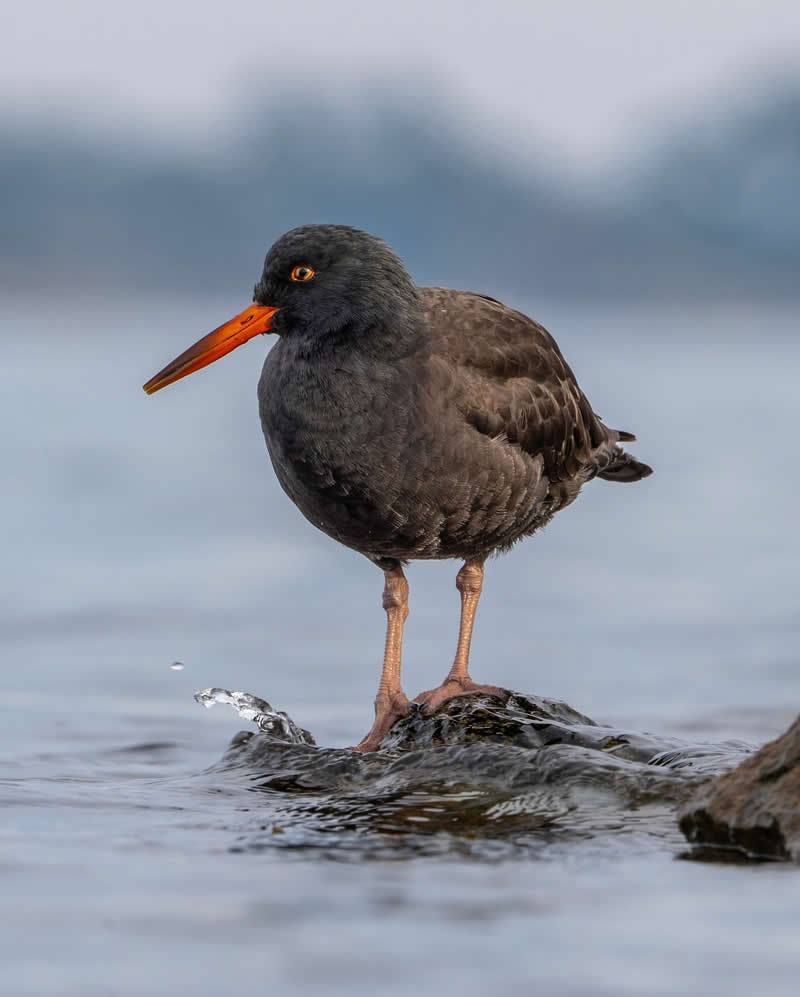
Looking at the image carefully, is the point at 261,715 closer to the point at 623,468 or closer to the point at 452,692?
the point at 452,692

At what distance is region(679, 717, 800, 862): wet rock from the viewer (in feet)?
16.4

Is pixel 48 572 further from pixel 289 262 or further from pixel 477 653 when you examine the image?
pixel 289 262

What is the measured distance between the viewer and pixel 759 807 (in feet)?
16.6

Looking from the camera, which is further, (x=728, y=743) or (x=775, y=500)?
(x=775, y=500)

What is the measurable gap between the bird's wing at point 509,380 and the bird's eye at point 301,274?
551 millimetres

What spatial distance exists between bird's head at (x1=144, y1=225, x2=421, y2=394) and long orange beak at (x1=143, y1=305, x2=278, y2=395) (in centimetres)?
4

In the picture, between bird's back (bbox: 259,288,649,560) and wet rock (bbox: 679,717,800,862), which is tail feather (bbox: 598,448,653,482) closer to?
bird's back (bbox: 259,288,649,560)

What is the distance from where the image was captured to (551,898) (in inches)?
191

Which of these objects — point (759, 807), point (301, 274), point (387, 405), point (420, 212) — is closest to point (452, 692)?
point (387, 405)

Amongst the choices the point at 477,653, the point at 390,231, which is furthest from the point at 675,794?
the point at 390,231

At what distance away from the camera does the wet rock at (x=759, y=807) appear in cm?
500

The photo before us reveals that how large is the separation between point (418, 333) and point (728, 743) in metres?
2.15

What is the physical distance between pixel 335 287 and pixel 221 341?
0.65m

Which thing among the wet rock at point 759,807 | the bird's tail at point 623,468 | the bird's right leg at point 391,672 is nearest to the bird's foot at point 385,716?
the bird's right leg at point 391,672
